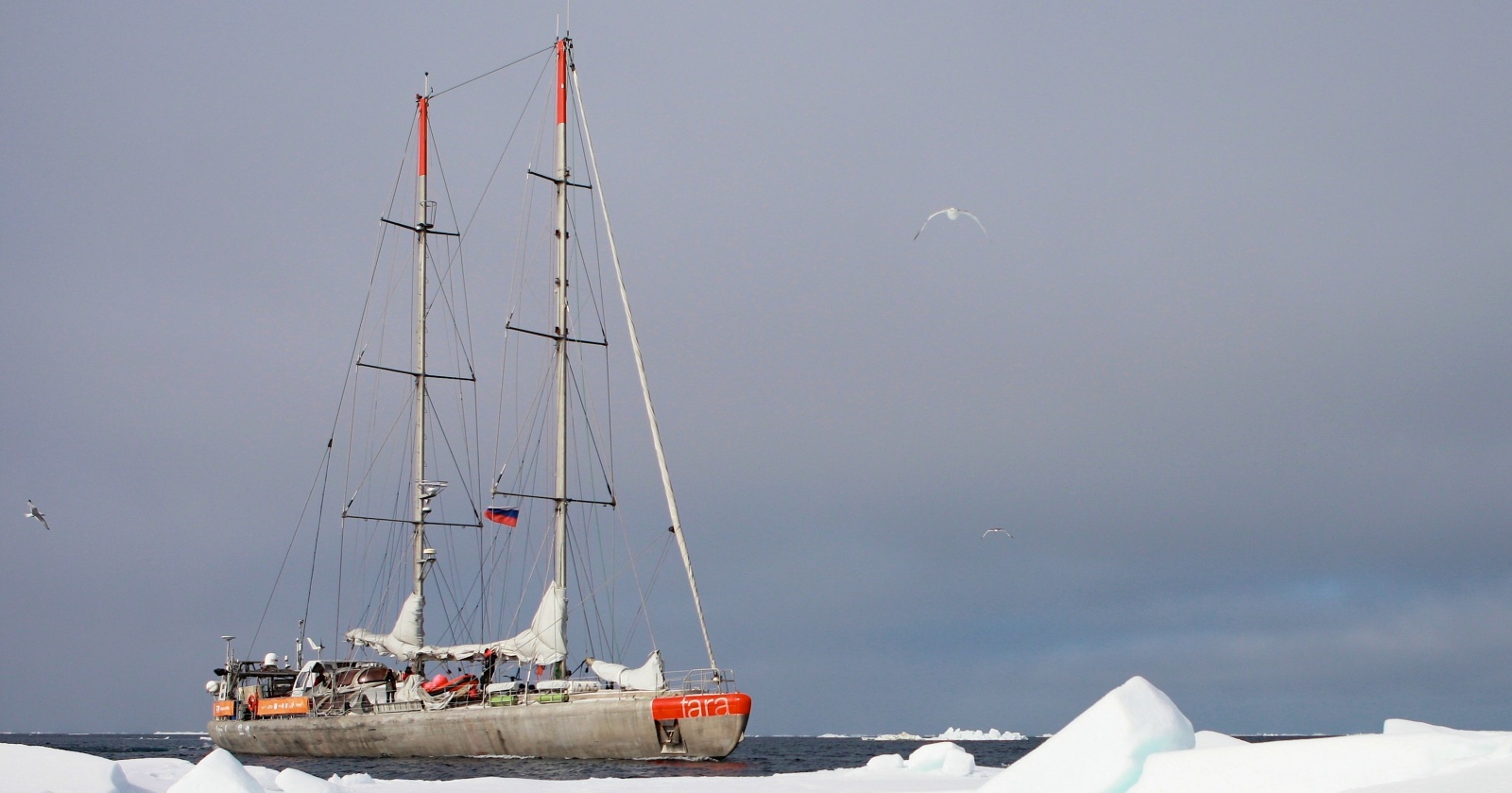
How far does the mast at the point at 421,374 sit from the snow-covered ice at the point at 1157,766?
164ft

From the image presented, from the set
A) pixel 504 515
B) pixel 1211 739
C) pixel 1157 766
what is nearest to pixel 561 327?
pixel 504 515

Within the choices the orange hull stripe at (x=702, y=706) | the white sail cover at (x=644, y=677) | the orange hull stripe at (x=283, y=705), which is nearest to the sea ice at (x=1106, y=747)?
the orange hull stripe at (x=702, y=706)

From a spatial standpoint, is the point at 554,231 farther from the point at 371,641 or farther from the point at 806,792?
the point at 806,792

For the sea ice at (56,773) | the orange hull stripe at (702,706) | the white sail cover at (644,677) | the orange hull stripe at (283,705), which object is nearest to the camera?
the sea ice at (56,773)

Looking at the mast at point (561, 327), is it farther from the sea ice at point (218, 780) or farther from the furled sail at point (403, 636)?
the sea ice at point (218, 780)

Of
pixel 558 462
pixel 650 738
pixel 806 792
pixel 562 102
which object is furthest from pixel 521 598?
pixel 806 792

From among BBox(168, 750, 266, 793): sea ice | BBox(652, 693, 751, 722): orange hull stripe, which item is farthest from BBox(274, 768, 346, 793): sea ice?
BBox(652, 693, 751, 722): orange hull stripe

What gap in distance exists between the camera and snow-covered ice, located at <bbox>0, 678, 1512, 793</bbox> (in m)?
16.9

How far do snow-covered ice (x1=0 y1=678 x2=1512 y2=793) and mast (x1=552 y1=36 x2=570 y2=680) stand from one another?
33.1 meters

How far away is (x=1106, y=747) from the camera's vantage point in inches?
779

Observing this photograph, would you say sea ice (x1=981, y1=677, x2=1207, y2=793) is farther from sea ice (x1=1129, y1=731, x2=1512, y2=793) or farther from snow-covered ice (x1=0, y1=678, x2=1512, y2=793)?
sea ice (x1=1129, y1=731, x2=1512, y2=793)

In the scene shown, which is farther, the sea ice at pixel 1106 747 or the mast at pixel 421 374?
the mast at pixel 421 374

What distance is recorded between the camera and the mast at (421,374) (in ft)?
259

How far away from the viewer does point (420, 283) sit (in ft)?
277
